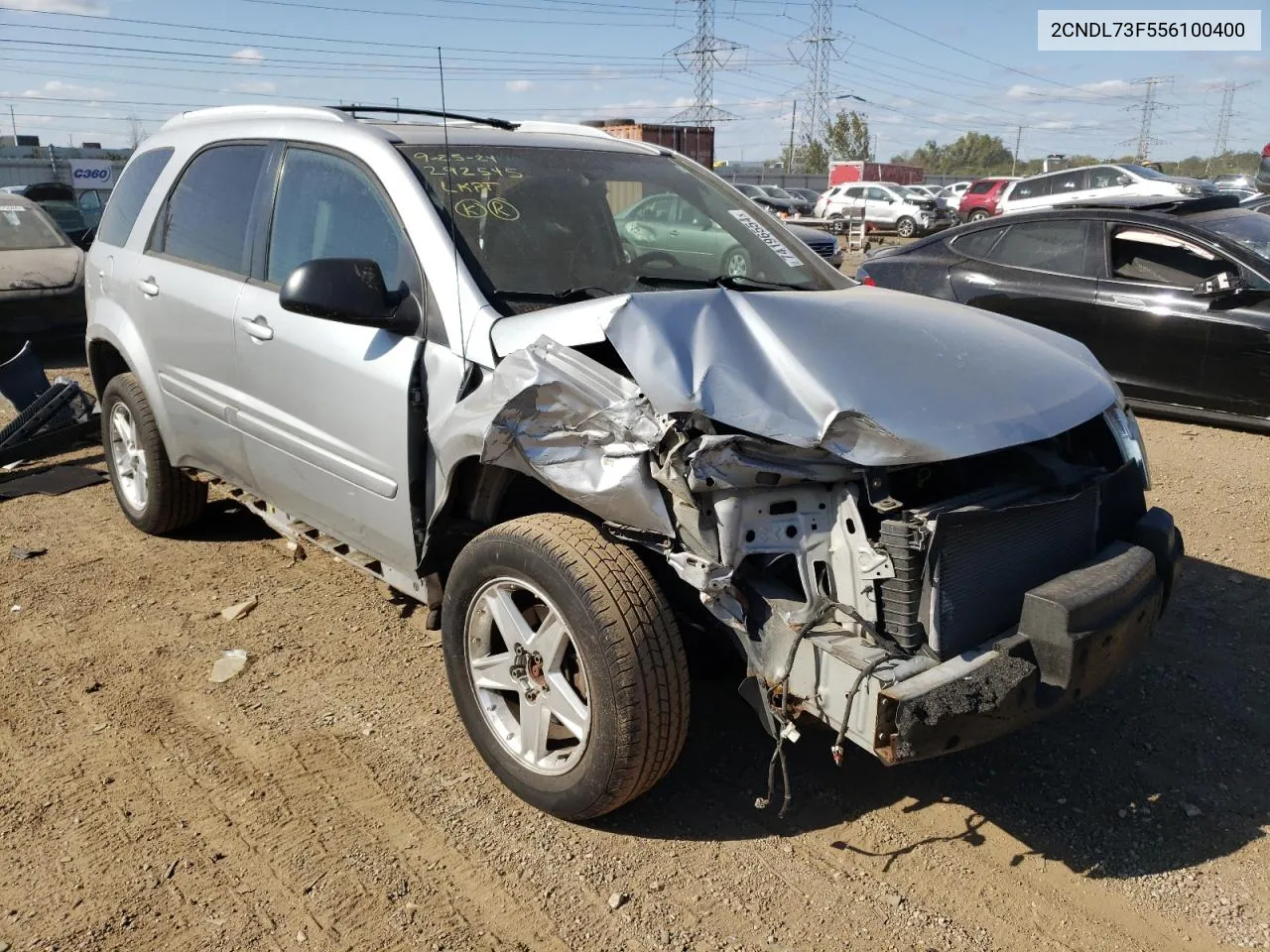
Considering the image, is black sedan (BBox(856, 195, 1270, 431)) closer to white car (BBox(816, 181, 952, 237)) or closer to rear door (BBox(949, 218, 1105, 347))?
rear door (BBox(949, 218, 1105, 347))

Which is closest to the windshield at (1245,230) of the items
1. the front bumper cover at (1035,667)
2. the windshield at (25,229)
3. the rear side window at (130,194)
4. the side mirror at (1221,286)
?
the side mirror at (1221,286)

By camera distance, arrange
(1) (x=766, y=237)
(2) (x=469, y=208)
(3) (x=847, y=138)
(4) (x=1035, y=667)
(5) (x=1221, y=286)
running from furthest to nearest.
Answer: (3) (x=847, y=138)
(5) (x=1221, y=286)
(1) (x=766, y=237)
(2) (x=469, y=208)
(4) (x=1035, y=667)

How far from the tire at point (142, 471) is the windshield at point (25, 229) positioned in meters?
6.44

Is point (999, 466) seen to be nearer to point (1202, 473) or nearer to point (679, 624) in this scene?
point (679, 624)

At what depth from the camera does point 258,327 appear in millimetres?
3842

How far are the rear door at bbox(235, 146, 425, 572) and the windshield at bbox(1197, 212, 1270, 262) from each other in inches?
231

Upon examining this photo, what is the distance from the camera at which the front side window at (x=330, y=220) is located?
344 centimetres

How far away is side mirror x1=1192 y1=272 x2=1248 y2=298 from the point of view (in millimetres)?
6652

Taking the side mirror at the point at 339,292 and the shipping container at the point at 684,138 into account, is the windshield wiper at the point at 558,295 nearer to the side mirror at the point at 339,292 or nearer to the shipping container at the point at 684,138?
the side mirror at the point at 339,292

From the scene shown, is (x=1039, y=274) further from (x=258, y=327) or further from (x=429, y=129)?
(x=258, y=327)

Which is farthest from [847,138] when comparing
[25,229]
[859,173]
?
[25,229]

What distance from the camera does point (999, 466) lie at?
2.98m

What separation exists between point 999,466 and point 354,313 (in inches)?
77.1

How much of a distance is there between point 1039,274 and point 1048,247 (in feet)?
0.79
